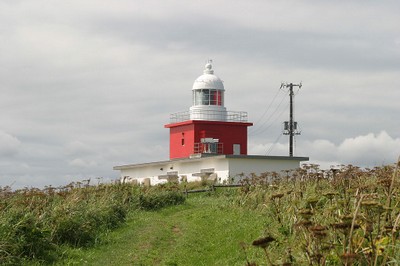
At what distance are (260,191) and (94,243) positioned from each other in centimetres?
627

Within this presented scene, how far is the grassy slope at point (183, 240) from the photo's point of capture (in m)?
12.7

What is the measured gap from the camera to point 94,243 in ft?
48.3

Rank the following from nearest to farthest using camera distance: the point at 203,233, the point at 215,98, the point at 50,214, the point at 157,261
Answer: the point at 157,261
the point at 50,214
the point at 203,233
the point at 215,98

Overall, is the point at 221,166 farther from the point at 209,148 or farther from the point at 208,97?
the point at 208,97

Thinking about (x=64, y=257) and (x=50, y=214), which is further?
(x=50, y=214)

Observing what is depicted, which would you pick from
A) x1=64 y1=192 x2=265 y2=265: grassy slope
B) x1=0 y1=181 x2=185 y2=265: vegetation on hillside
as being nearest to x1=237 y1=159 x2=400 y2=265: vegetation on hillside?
x1=64 y1=192 x2=265 y2=265: grassy slope

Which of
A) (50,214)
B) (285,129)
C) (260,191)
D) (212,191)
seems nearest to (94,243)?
(50,214)

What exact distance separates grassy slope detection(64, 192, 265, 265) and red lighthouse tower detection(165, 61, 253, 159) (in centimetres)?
2521

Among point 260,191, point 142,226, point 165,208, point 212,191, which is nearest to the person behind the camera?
point 142,226

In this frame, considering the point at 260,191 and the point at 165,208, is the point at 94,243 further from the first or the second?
the point at 165,208

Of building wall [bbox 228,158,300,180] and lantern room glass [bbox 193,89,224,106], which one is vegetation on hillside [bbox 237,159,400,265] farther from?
lantern room glass [bbox 193,89,224,106]

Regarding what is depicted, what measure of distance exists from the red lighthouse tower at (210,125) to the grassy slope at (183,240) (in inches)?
992

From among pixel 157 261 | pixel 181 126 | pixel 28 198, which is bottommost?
pixel 157 261

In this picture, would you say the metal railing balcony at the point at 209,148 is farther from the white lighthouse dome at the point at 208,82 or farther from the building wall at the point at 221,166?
the white lighthouse dome at the point at 208,82
